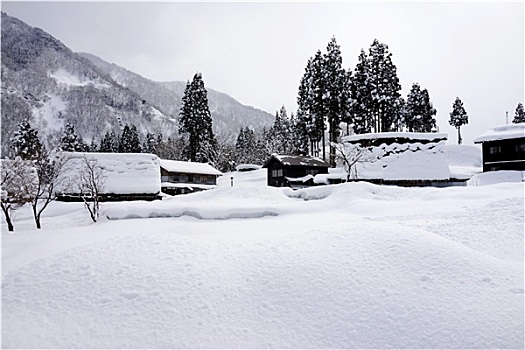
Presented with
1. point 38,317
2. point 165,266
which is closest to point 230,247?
point 165,266

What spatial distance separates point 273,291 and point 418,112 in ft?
182

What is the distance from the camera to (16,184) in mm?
18453

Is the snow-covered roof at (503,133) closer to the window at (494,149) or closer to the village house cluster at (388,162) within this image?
the village house cluster at (388,162)

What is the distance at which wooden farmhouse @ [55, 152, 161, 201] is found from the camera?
25.0 m

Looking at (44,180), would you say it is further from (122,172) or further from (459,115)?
(459,115)

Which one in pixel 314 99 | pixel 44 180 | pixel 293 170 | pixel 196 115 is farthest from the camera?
pixel 196 115

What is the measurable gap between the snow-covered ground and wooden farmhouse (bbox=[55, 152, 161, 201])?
55.1ft

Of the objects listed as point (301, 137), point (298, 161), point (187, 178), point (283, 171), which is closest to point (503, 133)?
point (298, 161)

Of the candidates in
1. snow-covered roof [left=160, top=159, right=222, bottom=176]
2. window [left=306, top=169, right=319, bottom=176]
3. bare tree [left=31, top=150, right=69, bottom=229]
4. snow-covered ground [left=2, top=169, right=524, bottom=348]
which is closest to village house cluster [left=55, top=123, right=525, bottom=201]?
bare tree [left=31, top=150, right=69, bottom=229]

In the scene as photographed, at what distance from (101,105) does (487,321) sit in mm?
149835

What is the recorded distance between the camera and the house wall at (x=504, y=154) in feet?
101

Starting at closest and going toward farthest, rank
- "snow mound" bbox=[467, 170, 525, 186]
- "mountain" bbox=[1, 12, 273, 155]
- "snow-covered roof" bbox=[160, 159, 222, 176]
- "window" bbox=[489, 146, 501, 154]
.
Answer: "snow mound" bbox=[467, 170, 525, 186] → "window" bbox=[489, 146, 501, 154] → "snow-covered roof" bbox=[160, 159, 222, 176] → "mountain" bbox=[1, 12, 273, 155]

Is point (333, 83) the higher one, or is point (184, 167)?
point (333, 83)

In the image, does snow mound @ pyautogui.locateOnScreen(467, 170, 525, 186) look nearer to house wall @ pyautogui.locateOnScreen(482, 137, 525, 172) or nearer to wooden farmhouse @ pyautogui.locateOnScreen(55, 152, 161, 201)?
house wall @ pyautogui.locateOnScreen(482, 137, 525, 172)
